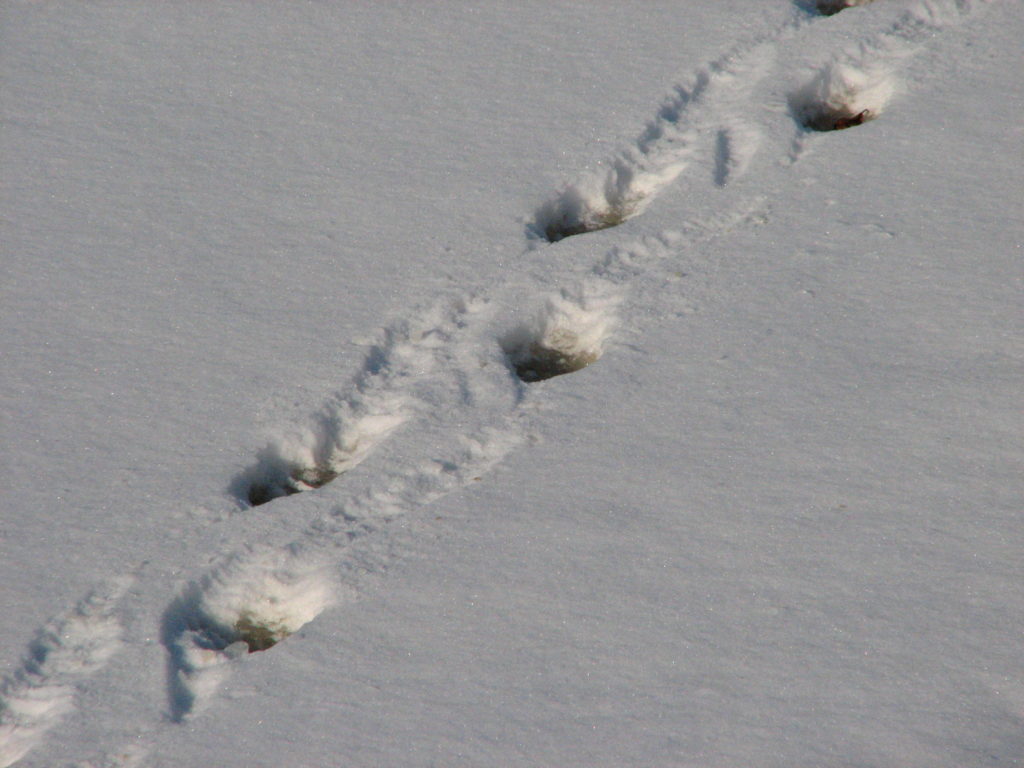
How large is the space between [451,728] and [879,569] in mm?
741

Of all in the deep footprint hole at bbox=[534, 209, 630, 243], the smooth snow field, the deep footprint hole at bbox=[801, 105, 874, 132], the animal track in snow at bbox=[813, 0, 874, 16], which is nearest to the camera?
the smooth snow field

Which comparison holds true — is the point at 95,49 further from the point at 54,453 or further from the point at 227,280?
the point at 54,453

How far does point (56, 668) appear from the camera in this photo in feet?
4.89

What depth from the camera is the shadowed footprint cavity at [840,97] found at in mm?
2207

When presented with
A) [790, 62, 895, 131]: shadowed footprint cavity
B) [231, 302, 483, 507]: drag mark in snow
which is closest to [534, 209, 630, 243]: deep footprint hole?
[231, 302, 483, 507]: drag mark in snow

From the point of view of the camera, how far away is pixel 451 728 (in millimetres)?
1364

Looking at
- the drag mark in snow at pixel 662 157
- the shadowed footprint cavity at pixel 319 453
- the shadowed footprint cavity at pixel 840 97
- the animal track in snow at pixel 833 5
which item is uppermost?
the animal track in snow at pixel 833 5

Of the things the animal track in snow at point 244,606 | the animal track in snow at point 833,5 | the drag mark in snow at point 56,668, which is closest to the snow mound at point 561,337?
the animal track in snow at point 244,606

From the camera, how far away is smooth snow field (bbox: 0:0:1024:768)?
1.40m

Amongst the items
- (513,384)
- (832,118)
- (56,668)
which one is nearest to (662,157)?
(832,118)

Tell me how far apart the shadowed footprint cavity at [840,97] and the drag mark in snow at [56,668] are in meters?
1.87

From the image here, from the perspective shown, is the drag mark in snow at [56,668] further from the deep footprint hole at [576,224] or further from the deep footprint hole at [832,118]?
the deep footprint hole at [832,118]

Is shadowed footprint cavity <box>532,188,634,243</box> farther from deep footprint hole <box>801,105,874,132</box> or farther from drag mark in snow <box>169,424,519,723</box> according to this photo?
drag mark in snow <box>169,424,519,723</box>

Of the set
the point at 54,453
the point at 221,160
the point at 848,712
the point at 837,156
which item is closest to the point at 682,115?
the point at 837,156
